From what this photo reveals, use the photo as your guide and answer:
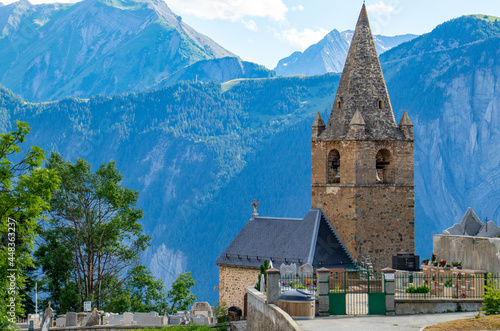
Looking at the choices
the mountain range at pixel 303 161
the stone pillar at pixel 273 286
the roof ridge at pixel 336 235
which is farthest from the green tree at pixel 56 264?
the mountain range at pixel 303 161

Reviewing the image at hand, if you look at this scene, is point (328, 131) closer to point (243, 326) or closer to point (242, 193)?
point (243, 326)

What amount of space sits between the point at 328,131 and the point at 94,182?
16.0 m

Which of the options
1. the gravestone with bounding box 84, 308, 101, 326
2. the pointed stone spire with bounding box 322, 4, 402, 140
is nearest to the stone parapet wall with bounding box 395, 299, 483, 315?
the pointed stone spire with bounding box 322, 4, 402, 140

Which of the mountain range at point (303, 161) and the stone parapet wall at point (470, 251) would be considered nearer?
the stone parapet wall at point (470, 251)

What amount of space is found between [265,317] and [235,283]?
1435 cm

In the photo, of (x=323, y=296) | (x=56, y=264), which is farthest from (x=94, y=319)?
(x=323, y=296)

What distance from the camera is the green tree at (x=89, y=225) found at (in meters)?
44.8

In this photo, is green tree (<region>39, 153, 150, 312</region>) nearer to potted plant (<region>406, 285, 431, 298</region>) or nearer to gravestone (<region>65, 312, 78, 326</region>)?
gravestone (<region>65, 312, 78, 326</region>)

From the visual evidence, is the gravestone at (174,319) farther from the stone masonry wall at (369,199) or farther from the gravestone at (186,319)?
the stone masonry wall at (369,199)

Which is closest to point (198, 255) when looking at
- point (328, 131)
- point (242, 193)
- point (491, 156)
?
point (242, 193)

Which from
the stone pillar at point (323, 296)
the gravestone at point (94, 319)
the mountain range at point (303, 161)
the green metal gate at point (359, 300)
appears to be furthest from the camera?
the mountain range at point (303, 161)

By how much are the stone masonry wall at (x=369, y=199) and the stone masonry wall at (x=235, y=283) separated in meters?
4.75

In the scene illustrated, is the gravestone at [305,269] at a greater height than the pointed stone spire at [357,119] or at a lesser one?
lesser

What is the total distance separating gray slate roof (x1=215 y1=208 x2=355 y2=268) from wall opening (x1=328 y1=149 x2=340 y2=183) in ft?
5.76
